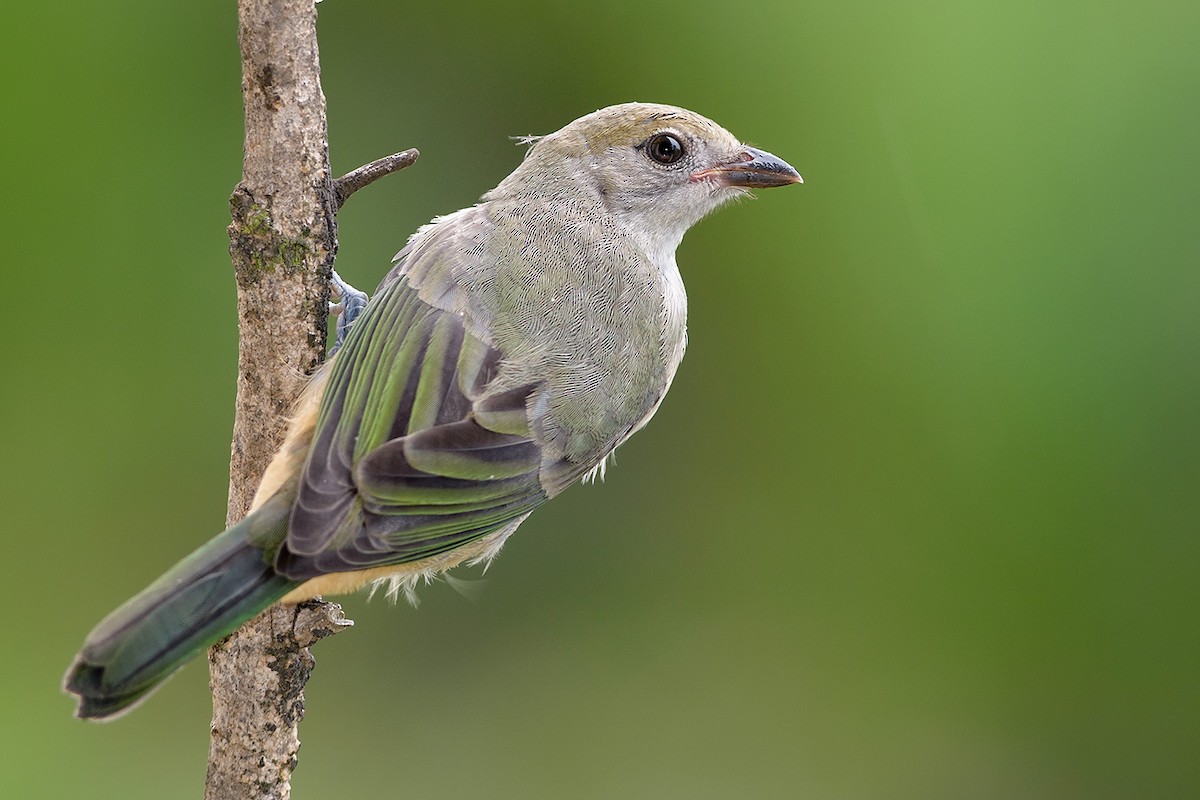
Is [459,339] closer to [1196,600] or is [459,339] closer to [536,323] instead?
[536,323]

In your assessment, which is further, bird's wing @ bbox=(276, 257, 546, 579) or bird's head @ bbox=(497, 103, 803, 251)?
bird's head @ bbox=(497, 103, 803, 251)

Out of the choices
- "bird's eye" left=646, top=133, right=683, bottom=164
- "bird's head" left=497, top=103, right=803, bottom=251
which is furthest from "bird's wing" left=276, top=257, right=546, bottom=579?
"bird's eye" left=646, top=133, right=683, bottom=164

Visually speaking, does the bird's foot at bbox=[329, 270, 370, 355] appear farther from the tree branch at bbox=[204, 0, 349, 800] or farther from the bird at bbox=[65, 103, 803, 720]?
the tree branch at bbox=[204, 0, 349, 800]

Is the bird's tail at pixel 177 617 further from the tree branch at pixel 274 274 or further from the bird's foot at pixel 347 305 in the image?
the bird's foot at pixel 347 305

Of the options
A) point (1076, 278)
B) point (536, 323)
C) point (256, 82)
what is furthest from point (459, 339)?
point (1076, 278)

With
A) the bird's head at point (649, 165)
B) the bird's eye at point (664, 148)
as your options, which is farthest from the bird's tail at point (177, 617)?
the bird's eye at point (664, 148)

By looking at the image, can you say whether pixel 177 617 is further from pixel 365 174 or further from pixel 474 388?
pixel 365 174
